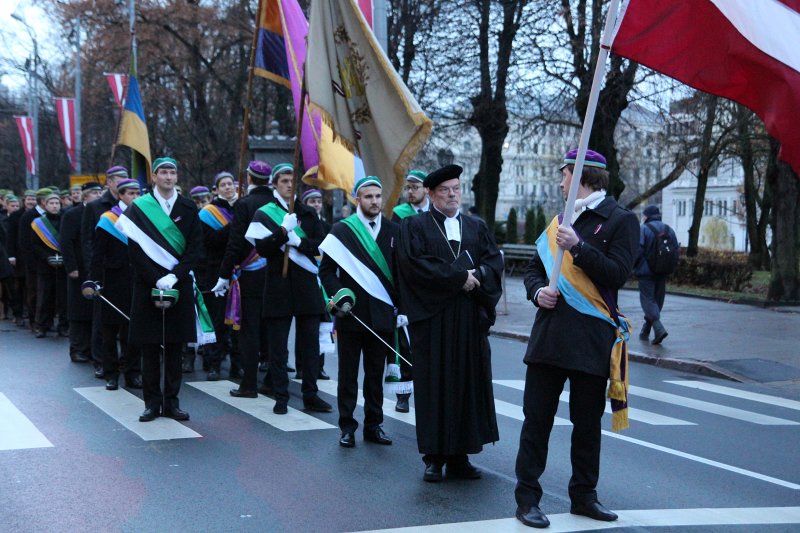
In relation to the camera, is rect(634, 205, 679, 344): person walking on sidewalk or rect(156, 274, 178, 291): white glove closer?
rect(156, 274, 178, 291): white glove

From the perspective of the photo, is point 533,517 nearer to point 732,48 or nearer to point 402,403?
point 732,48

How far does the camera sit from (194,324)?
340 inches

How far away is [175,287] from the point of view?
8.48 m

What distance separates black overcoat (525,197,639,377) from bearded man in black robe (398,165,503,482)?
0.91 metres

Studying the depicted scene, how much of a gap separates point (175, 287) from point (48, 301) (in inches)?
302

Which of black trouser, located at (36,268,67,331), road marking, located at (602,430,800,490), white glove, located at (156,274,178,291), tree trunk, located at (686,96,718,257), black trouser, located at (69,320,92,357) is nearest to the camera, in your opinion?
road marking, located at (602,430,800,490)

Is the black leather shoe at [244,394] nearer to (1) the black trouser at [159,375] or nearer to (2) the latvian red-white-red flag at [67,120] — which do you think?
(1) the black trouser at [159,375]

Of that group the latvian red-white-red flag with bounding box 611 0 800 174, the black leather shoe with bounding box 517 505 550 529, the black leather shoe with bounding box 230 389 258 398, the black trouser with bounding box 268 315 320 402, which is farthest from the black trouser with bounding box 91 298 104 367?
the latvian red-white-red flag with bounding box 611 0 800 174

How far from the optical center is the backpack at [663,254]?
14297 millimetres

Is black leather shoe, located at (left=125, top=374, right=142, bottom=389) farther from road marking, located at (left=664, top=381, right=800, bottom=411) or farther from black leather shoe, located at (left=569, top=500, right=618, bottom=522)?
road marking, located at (left=664, top=381, right=800, bottom=411)

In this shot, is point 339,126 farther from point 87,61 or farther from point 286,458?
point 87,61

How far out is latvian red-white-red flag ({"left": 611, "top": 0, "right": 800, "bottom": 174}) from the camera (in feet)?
15.3

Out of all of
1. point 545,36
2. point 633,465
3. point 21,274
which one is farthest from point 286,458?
point 545,36

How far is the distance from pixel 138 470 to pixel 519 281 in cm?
2181
